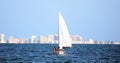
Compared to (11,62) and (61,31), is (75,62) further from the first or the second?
(61,31)

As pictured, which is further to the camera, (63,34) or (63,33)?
(63,33)

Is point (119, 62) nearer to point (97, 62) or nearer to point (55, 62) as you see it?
point (97, 62)

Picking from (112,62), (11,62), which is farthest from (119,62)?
(11,62)

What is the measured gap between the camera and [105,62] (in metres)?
79.9

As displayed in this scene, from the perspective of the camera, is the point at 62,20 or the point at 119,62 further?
the point at 62,20

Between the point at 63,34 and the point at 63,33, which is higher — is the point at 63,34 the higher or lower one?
the lower one

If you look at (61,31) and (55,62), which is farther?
(61,31)

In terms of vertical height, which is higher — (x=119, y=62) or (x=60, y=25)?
(x=60, y=25)

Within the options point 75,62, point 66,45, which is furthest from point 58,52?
point 75,62

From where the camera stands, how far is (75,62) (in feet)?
259

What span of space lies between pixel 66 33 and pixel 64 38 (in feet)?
5.41

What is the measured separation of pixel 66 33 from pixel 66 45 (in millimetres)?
3141

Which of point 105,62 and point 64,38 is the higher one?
point 64,38

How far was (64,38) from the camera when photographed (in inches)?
3890
